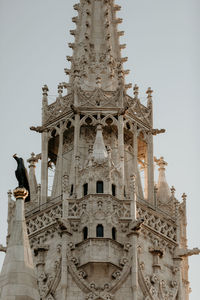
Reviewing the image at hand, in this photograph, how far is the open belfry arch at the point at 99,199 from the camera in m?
48.8

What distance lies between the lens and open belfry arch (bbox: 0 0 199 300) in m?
48.8

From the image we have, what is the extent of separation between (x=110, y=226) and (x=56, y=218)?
192cm

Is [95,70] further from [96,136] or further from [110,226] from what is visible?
[110,226]

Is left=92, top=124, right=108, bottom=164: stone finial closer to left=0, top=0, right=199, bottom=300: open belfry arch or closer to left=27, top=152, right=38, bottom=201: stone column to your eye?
left=0, top=0, right=199, bottom=300: open belfry arch

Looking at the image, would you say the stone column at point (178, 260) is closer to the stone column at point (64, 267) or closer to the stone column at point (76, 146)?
the stone column at point (76, 146)

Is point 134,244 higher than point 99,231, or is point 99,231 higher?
point 99,231

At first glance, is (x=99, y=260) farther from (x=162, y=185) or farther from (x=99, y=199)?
(x=162, y=185)

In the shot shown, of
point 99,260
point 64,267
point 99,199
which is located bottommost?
point 64,267

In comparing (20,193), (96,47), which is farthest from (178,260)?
(96,47)

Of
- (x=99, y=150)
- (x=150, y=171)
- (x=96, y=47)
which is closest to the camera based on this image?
(x=99, y=150)

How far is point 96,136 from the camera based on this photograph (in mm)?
52656

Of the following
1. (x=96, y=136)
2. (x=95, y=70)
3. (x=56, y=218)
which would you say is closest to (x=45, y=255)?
(x=56, y=218)

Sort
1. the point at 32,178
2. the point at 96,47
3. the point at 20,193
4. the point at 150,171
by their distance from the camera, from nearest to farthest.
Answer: the point at 20,193 < the point at 150,171 < the point at 32,178 < the point at 96,47

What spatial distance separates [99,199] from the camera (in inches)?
1980
